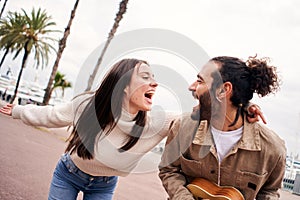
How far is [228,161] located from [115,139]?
3.06 ft

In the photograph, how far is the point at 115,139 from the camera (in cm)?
290

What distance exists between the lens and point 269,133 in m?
2.48

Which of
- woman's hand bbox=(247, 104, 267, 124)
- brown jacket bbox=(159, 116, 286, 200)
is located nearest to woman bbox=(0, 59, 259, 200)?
brown jacket bbox=(159, 116, 286, 200)

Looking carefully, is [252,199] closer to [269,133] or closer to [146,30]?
[269,133]

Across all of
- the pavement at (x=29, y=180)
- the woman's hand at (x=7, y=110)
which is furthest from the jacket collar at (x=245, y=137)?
the pavement at (x=29, y=180)

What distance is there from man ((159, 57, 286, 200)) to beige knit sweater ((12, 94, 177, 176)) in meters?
0.29

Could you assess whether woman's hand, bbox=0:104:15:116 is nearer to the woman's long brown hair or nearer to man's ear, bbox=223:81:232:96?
the woman's long brown hair

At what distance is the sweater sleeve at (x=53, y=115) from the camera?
2.96m

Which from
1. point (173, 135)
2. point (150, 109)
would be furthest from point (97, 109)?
point (173, 135)

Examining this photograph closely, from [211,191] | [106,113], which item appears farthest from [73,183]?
[211,191]

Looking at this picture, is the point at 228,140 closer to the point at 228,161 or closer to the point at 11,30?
the point at 228,161

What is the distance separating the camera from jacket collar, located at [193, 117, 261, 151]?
239 cm

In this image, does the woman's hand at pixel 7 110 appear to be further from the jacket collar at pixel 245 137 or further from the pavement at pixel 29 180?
the jacket collar at pixel 245 137

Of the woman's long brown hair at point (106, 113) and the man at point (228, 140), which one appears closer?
the man at point (228, 140)
